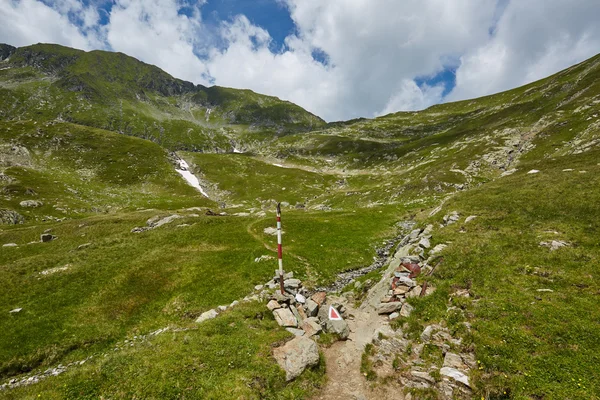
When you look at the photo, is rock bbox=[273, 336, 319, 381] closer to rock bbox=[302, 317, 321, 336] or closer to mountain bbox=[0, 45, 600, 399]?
mountain bbox=[0, 45, 600, 399]

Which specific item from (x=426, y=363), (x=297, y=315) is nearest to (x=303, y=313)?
(x=297, y=315)

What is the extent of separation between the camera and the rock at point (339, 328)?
18672 mm

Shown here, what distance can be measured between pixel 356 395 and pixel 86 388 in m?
13.3

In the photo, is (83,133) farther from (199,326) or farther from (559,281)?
(559,281)

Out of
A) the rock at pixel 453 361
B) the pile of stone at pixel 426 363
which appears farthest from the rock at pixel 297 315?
the rock at pixel 453 361

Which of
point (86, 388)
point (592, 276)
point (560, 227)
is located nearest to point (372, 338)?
point (592, 276)

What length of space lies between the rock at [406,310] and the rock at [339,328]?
4.05m

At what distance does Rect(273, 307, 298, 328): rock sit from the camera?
63.6ft

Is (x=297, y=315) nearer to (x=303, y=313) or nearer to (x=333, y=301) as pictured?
(x=303, y=313)

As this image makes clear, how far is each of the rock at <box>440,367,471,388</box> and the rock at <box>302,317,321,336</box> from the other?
8.14 m

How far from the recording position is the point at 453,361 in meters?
13.9

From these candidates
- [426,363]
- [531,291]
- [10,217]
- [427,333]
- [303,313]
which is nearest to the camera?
[426,363]

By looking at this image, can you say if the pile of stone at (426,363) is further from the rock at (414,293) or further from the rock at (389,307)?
the rock at (414,293)

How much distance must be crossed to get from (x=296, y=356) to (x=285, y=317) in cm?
451
